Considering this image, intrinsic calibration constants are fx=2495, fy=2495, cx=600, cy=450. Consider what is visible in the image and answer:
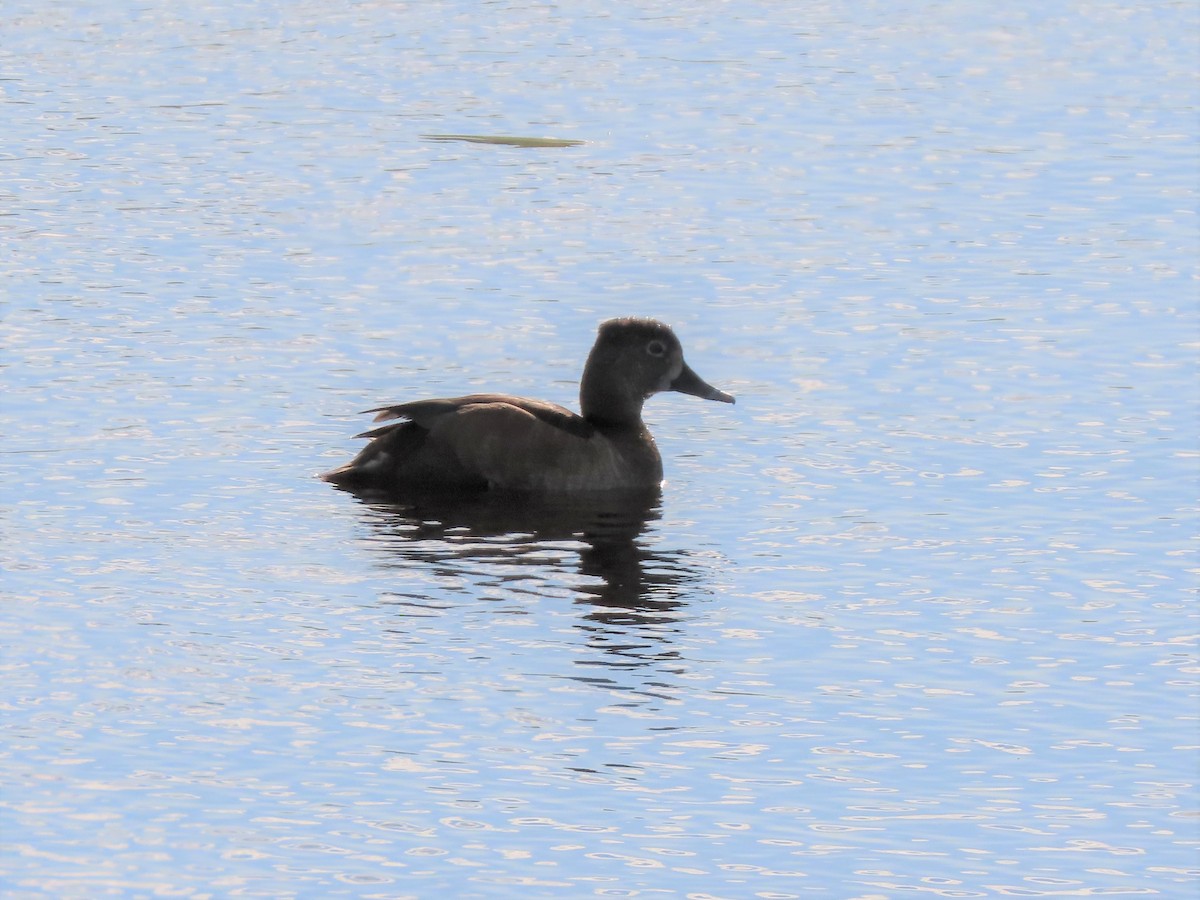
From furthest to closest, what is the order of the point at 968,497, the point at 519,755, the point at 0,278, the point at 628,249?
the point at 628,249 < the point at 0,278 < the point at 968,497 < the point at 519,755

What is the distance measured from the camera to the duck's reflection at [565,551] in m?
11.4

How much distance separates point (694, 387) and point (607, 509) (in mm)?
1672

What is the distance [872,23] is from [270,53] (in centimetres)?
827

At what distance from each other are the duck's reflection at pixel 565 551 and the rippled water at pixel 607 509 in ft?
0.14

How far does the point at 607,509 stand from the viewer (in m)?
13.8

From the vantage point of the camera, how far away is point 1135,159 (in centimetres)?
2355

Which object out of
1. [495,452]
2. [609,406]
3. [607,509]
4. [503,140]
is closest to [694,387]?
[609,406]

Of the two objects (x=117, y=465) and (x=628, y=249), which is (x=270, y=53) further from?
(x=117, y=465)

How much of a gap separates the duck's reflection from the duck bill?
1190 millimetres

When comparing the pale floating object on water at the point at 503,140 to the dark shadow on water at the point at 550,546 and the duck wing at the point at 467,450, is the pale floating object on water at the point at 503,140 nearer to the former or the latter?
the duck wing at the point at 467,450

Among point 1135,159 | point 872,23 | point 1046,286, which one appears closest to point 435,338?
point 1046,286

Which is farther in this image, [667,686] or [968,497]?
[968,497]

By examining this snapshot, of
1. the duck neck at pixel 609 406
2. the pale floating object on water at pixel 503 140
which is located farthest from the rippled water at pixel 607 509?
the duck neck at pixel 609 406

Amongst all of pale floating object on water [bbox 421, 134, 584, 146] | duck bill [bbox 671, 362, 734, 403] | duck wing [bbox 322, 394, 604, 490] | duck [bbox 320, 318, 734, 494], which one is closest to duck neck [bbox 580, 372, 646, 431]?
duck [bbox 320, 318, 734, 494]
